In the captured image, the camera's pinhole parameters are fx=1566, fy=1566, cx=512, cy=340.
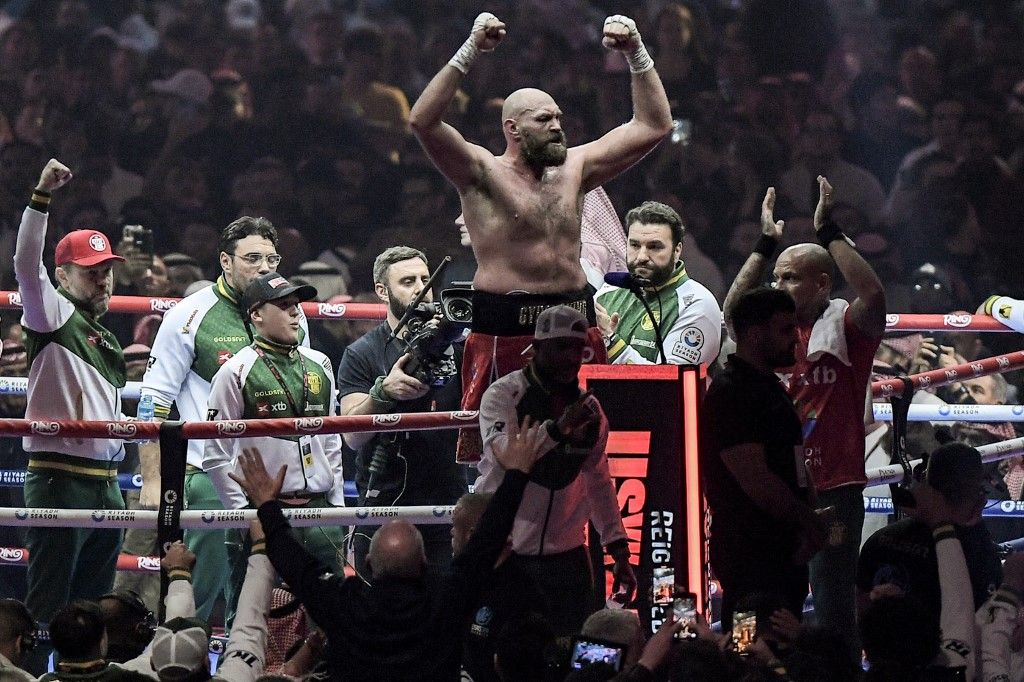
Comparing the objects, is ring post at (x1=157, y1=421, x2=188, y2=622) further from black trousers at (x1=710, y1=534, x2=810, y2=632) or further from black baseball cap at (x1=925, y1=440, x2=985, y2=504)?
black baseball cap at (x1=925, y1=440, x2=985, y2=504)

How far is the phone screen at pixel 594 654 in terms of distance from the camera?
10.4ft

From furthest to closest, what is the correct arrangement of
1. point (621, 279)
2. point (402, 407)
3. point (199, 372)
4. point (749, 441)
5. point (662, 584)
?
1. point (199, 372)
2. point (402, 407)
3. point (621, 279)
4. point (662, 584)
5. point (749, 441)

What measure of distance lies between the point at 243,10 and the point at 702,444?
7.69 meters

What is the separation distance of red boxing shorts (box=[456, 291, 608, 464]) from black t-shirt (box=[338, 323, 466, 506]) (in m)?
0.76

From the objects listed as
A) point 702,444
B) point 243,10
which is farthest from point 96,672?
point 243,10

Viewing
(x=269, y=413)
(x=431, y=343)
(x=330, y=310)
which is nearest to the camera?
(x=431, y=343)

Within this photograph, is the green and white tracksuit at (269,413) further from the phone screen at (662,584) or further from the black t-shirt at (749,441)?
the black t-shirt at (749,441)

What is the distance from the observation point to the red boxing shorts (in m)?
4.53

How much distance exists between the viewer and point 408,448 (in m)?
5.42

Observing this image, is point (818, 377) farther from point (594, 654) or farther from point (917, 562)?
point (594, 654)

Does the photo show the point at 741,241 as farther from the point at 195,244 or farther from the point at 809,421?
the point at 809,421

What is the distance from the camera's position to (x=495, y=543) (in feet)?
11.3

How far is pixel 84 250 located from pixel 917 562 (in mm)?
2938

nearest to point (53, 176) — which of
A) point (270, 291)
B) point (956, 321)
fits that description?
point (270, 291)
